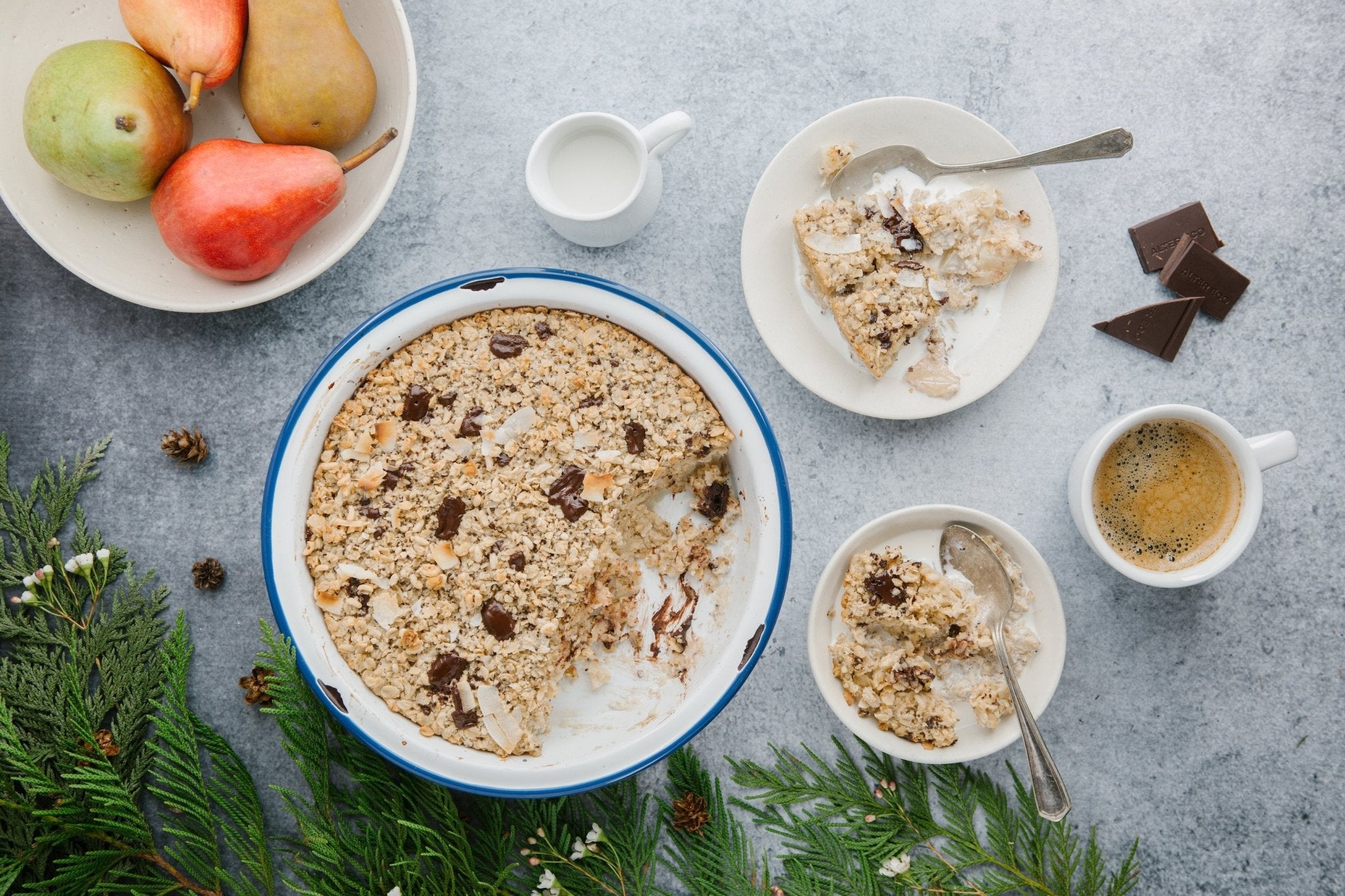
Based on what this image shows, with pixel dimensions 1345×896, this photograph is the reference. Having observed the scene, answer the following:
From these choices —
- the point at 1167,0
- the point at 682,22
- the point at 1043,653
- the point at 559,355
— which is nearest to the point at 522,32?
the point at 682,22

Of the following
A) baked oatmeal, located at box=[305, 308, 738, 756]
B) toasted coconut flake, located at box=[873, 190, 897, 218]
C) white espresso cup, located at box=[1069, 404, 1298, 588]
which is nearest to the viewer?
baked oatmeal, located at box=[305, 308, 738, 756]

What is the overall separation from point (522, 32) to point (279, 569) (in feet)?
4.84

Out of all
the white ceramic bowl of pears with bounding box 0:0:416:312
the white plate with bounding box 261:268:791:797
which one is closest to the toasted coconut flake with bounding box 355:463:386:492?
the white plate with bounding box 261:268:791:797

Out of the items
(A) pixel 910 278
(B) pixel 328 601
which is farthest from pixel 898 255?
(B) pixel 328 601

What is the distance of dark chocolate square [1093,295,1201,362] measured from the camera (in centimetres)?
221

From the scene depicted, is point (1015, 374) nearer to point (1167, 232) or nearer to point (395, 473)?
point (1167, 232)

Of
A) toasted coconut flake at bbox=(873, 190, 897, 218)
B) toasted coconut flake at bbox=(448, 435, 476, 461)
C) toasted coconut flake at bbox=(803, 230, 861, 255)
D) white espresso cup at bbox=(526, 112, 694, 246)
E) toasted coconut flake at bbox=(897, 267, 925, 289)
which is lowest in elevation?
toasted coconut flake at bbox=(448, 435, 476, 461)

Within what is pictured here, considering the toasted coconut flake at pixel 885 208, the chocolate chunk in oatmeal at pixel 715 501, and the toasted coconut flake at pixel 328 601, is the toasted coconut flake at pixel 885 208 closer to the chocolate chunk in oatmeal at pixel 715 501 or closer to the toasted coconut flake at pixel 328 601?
the chocolate chunk in oatmeal at pixel 715 501

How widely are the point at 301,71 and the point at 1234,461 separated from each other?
92.9 inches

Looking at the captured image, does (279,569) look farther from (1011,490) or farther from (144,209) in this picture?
(1011,490)

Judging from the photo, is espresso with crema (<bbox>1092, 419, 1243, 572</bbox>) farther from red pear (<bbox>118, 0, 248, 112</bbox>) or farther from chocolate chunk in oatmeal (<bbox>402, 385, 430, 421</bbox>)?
red pear (<bbox>118, 0, 248, 112</bbox>)

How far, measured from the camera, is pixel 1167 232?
7.33 ft

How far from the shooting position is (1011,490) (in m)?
2.25

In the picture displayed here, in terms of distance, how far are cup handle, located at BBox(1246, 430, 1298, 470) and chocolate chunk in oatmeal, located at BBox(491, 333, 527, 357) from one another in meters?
1.74
